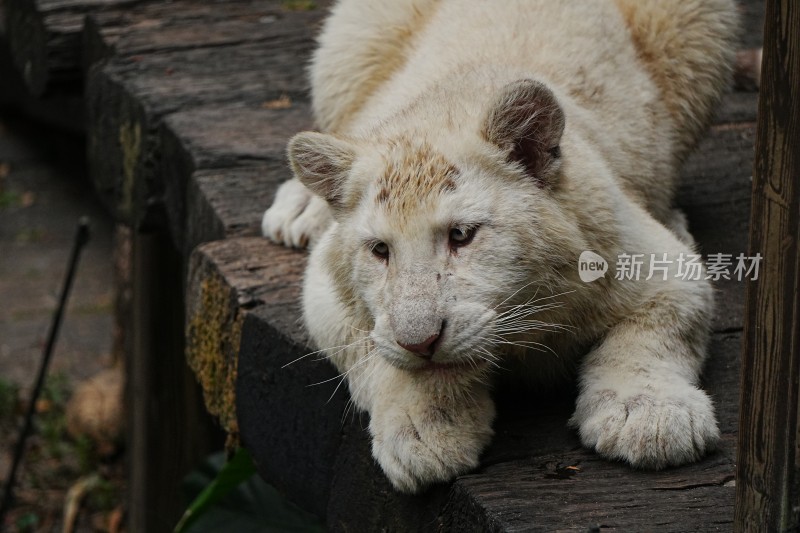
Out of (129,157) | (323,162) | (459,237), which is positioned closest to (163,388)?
(129,157)

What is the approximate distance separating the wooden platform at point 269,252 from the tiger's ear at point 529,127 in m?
0.65

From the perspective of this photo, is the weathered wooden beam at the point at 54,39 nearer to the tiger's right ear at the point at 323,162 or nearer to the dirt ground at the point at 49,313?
the dirt ground at the point at 49,313

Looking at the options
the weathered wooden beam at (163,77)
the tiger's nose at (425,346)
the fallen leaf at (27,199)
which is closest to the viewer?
the tiger's nose at (425,346)

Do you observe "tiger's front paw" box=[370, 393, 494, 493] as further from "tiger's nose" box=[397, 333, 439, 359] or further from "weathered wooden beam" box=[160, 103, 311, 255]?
"weathered wooden beam" box=[160, 103, 311, 255]

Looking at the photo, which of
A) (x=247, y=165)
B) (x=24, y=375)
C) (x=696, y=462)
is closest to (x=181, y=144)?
(x=247, y=165)

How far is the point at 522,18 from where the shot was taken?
384cm

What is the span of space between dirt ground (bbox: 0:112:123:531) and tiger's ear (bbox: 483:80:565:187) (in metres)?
5.10

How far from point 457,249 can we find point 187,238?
89.0 inches

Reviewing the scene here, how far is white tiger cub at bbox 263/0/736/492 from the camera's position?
8.74 ft

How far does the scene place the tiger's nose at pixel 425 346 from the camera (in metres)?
2.56

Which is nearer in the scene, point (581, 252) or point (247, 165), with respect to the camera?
point (581, 252)

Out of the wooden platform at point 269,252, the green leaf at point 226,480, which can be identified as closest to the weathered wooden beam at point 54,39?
the wooden platform at point 269,252

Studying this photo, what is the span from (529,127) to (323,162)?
1.83 feet

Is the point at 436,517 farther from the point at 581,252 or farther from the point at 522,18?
the point at 522,18
